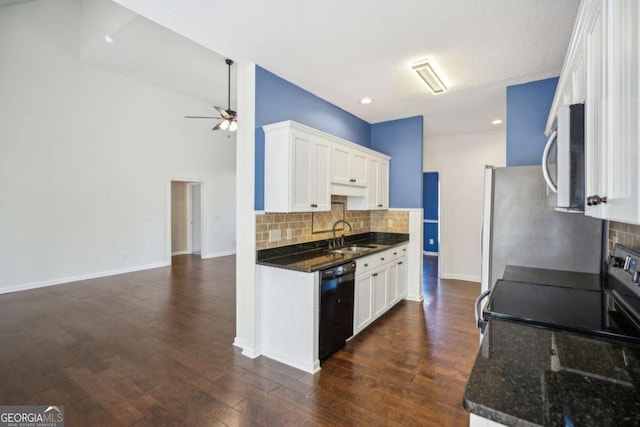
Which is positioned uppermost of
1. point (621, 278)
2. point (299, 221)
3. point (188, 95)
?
point (188, 95)

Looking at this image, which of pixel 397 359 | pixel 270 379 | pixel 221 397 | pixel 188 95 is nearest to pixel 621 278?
pixel 397 359

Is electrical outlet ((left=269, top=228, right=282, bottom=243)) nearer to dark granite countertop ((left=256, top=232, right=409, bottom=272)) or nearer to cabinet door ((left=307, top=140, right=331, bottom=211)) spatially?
dark granite countertop ((left=256, top=232, right=409, bottom=272))

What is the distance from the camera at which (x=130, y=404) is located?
2127 millimetres

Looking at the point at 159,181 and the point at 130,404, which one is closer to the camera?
the point at 130,404

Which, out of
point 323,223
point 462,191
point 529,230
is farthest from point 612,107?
point 462,191

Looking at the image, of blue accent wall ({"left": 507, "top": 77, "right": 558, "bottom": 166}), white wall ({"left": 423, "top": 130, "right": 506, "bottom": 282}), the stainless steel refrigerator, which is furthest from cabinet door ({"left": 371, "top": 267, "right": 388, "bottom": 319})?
white wall ({"left": 423, "top": 130, "right": 506, "bottom": 282})

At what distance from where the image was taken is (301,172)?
2939mm

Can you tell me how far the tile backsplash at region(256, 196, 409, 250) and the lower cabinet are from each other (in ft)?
2.08

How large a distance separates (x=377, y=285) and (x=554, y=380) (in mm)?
2791

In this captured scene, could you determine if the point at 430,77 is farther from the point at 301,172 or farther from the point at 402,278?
the point at 402,278

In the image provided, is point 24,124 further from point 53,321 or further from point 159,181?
point 53,321

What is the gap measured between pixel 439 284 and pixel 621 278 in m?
4.02

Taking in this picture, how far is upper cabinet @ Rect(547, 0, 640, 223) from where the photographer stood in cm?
75

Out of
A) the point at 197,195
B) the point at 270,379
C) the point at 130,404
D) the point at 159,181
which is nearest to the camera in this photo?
the point at 130,404
